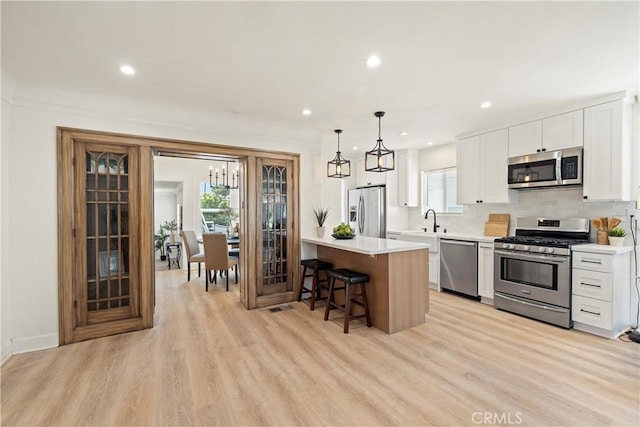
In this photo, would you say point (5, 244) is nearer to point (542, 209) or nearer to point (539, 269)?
point (539, 269)

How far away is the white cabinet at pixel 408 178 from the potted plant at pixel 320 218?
2016 millimetres

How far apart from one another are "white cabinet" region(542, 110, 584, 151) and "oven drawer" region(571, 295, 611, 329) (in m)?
1.78

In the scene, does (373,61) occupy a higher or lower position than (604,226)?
higher

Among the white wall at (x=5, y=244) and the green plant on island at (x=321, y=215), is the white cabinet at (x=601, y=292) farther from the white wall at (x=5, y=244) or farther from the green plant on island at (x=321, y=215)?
the white wall at (x=5, y=244)

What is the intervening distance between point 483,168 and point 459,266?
5.04ft

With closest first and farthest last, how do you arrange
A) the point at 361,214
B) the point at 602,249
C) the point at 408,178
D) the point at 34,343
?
the point at 34,343, the point at 602,249, the point at 408,178, the point at 361,214

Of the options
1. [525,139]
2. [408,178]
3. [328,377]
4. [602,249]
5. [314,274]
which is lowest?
[328,377]

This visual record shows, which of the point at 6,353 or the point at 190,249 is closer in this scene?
the point at 6,353

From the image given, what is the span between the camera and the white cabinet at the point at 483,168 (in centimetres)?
431

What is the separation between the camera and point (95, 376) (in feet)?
8.09

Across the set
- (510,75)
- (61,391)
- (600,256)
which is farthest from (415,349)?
(61,391)

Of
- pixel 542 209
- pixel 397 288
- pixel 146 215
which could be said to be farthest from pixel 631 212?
pixel 146 215

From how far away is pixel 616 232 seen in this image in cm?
333

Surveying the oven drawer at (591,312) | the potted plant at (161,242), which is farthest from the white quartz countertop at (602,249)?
the potted plant at (161,242)
